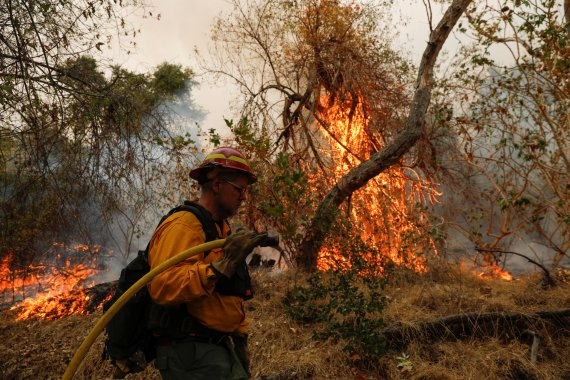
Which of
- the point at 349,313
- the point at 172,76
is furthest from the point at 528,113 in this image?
the point at 172,76

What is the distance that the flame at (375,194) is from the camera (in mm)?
8281

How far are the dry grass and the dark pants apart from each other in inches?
98.2

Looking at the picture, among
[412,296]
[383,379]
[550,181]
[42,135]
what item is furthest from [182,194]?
[550,181]

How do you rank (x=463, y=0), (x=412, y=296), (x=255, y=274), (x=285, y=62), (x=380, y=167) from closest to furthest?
(x=412, y=296), (x=463, y=0), (x=380, y=167), (x=255, y=274), (x=285, y=62)

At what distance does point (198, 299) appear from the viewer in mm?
2182

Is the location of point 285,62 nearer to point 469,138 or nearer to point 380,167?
point 380,167

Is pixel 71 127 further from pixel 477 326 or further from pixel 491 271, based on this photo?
pixel 491 271

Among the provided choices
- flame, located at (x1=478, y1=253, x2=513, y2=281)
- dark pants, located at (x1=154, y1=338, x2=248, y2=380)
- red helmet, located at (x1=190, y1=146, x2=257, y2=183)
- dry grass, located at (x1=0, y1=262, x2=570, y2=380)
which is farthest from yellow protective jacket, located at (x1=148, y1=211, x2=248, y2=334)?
flame, located at (x1=478, y1=253, x2=513, y2=281)

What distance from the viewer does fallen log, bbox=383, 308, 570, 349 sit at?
16.3ft

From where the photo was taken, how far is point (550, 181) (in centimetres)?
789

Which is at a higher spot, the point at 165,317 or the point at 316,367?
the point at 165,317

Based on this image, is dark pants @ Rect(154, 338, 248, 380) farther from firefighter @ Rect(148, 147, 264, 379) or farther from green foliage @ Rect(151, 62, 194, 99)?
green foliage @ Rect(151, 62, 194, 99)

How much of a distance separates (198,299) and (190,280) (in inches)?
10.7

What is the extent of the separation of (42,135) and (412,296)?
19.1ft
